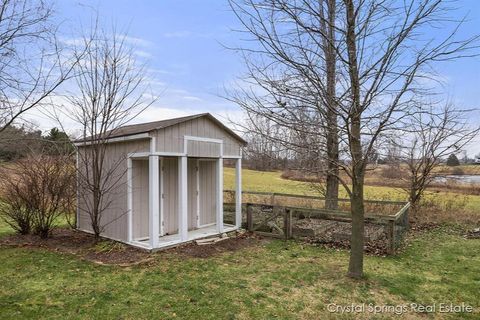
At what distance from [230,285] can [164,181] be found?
4020 millimetres

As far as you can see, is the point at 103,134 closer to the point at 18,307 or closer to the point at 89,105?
the point at 89,105

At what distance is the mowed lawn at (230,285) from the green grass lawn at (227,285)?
0.05 feet

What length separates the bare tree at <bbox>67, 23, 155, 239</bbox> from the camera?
759 centimetres

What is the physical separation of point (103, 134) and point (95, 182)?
1.14 m

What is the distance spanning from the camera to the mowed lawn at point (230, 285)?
14.1 ft

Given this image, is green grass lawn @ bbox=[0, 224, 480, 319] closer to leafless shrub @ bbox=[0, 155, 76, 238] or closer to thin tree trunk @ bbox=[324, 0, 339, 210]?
leafless shrub @ bbox=[0, 155, 76, 238]

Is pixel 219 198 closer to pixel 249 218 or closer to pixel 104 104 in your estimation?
pixel 249 218

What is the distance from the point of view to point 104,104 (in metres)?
7.67

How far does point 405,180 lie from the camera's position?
41.5 feet

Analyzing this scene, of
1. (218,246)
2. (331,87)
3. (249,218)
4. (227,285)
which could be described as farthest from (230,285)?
(249,218)

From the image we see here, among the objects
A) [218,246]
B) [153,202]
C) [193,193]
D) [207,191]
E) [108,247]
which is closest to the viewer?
[153,202]

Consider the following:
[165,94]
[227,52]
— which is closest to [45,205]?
[165,94]

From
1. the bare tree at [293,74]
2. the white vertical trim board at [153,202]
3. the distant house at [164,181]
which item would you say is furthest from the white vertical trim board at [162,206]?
the bare tree at [293,74]

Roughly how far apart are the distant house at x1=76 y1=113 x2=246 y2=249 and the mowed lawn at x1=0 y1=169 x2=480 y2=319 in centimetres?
129
